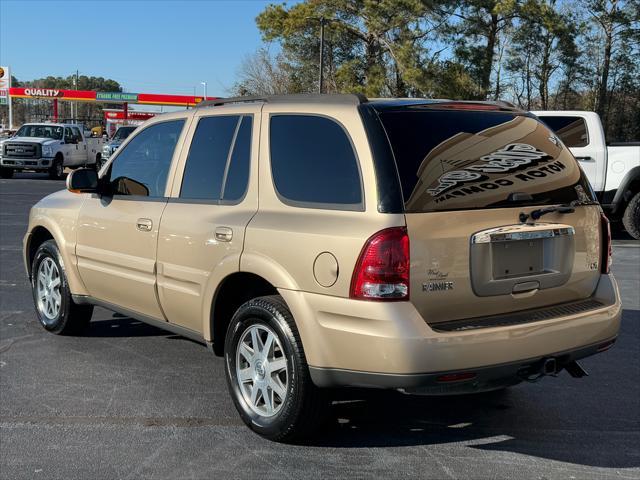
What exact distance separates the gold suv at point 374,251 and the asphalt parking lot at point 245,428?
31 centimetres

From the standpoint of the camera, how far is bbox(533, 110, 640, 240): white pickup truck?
11.7 metres

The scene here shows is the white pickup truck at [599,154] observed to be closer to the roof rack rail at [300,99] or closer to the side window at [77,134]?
the roof rack rail at [300,99]

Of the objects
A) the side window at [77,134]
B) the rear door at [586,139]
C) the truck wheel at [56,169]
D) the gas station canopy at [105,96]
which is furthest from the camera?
the gas station canopy at [105,96]

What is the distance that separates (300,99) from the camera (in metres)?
3.94

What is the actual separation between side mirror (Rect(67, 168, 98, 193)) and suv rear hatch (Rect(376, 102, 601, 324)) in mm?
2529

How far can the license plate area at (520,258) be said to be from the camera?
3.44m

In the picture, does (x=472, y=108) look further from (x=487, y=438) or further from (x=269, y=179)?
(x=487, y=438)

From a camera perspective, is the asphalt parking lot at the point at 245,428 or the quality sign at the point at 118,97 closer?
the asphalt parking lot at the point at 245,428

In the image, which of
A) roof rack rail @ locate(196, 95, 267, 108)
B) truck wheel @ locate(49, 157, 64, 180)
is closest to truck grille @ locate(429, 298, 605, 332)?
roof rack rail @ locate(196, 95, 267, 108)

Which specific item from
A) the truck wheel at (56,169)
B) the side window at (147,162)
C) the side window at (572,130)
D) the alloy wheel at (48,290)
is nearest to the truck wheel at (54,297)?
the alloy wheel at (48,290)

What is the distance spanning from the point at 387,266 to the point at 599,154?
957cm

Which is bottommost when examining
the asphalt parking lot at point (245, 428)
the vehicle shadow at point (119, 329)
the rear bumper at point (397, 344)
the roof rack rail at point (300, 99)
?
the asphalt parking lot at point (245, 428)

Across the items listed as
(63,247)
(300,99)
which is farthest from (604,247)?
(63,247)

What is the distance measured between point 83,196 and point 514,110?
325 centimetres
